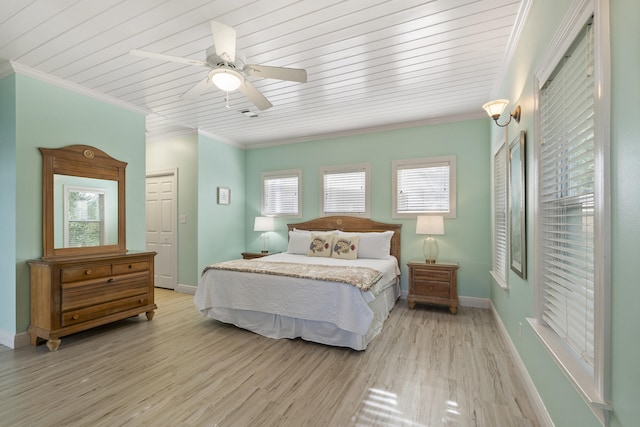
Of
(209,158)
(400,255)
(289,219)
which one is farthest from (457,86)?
(209,158)

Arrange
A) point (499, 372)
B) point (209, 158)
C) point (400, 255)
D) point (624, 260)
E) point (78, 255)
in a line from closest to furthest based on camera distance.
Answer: point (624, 260)
point (499, 372)
point (78, 255)
point (400, 255)
point (209, 158)

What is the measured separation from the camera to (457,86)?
342 cm

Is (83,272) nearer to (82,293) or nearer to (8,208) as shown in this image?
(82,293)

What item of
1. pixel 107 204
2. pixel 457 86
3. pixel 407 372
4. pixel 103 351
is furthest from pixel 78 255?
pixel 457 86

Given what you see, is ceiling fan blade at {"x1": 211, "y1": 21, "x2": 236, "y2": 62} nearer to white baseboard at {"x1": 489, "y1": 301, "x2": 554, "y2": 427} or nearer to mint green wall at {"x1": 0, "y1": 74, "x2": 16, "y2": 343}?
mint green wall at {"x1": 0, "y1": 74, "x2": 16, "y2": 343}

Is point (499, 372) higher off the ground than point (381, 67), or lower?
lower

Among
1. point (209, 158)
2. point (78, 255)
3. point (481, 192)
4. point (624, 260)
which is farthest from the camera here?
point (209, 158)

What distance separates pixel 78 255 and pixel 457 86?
Answer: 4657 millimetres

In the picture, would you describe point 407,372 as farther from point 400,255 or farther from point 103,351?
point 103,351

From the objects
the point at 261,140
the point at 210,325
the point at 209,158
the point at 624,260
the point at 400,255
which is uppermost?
the point at 261,140

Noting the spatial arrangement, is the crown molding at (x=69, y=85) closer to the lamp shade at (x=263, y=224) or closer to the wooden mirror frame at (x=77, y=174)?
the wooden mirror frame at (x=77, y=174)

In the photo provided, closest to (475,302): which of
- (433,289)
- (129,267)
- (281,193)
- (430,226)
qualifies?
(433,289)

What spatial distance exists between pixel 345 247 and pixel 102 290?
9.91 feet

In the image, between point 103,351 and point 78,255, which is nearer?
point 103,351
